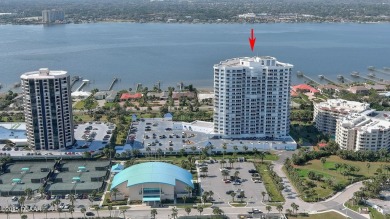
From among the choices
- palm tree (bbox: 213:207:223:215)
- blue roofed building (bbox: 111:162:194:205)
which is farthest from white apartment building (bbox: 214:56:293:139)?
palm tree (bbox: 213:207:223:215)

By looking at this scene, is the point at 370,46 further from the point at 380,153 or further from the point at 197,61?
the point at 380,153

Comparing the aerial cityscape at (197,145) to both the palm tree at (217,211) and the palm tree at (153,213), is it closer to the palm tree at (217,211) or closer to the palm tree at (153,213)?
the palm tree at (217,211)

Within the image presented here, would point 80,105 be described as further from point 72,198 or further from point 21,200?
point 72,198

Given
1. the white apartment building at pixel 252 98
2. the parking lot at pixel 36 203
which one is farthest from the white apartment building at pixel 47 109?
the white apartment building at pixel 252 98

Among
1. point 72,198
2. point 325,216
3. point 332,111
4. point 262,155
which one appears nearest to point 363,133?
point 332,111

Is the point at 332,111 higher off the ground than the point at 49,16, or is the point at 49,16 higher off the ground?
the point at 49,16

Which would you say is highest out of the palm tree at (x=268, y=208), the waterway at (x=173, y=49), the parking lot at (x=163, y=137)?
the waterway at (x=173, y=49)

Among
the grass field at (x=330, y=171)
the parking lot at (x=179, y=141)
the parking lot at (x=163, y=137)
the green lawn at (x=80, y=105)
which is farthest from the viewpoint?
the green lawn at (x=80, y=105)
